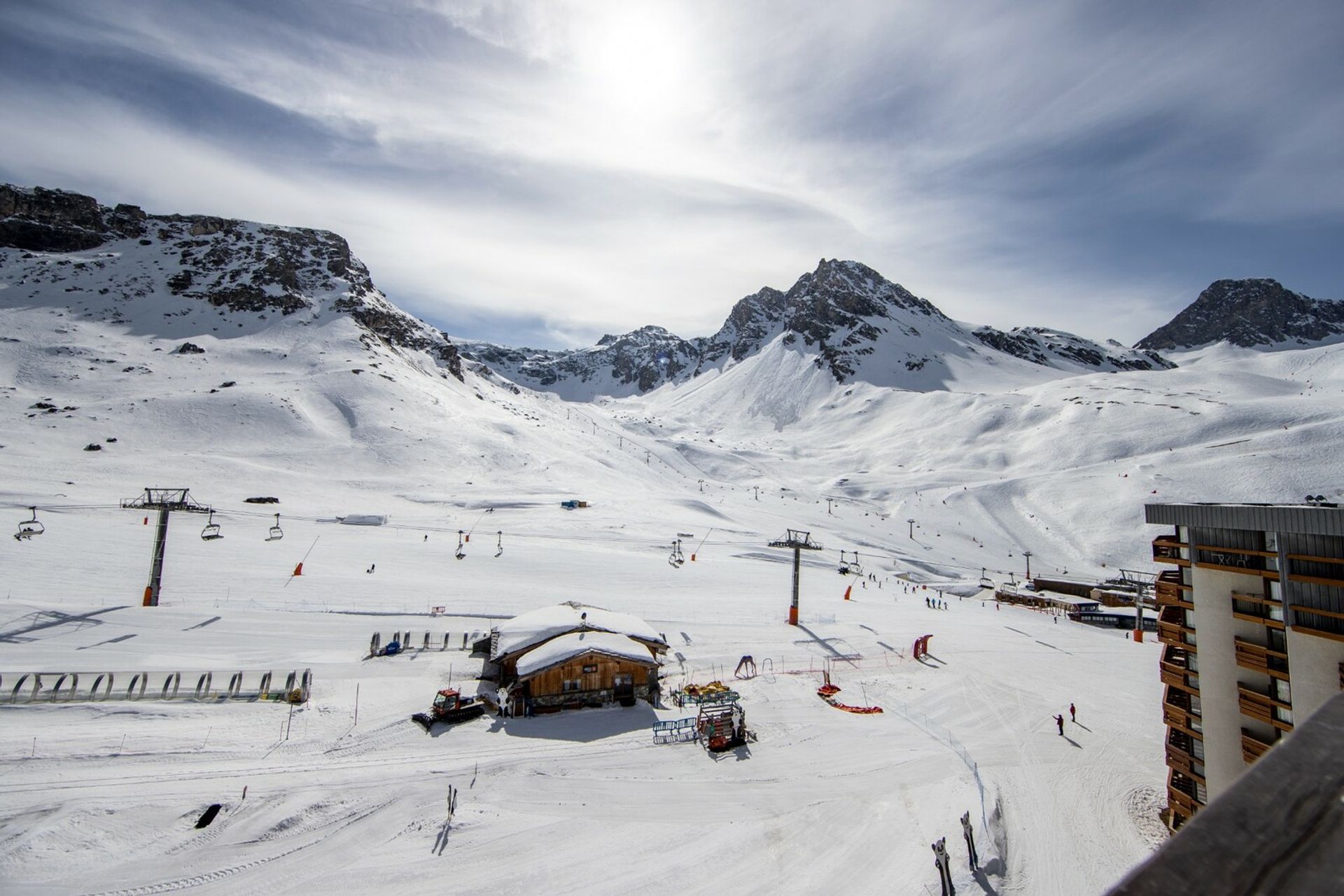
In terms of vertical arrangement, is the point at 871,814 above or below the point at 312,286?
below

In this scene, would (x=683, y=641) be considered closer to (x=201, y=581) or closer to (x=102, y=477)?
(x=201, y=581)

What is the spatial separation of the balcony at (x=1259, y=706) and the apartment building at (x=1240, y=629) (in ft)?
0.08

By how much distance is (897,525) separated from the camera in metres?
89.8

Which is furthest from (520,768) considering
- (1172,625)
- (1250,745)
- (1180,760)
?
(1172,625)

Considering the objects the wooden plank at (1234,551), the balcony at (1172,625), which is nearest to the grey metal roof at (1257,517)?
the wooden plank at (1234,551)

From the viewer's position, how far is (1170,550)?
19359 millimetres

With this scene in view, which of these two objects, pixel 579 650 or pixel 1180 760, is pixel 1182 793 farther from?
pixel 579 650

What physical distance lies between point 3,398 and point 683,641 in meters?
114

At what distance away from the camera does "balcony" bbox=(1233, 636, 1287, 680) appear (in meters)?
15.9

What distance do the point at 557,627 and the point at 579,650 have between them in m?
3.19

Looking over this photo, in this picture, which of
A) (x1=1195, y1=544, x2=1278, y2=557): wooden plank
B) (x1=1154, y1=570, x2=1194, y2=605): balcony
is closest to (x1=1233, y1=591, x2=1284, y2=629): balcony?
(x1=1195, y1=544, x2=1278, y2=557): wooden plank

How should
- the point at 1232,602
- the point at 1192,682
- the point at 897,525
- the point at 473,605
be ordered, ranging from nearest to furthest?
the point at 1232,602
the point at 1192,682
the point at 473,605
the point at 897,525

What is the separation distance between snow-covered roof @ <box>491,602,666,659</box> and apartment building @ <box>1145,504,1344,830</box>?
70.6 feet

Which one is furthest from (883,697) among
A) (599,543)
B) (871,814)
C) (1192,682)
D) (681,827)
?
(599,543)
